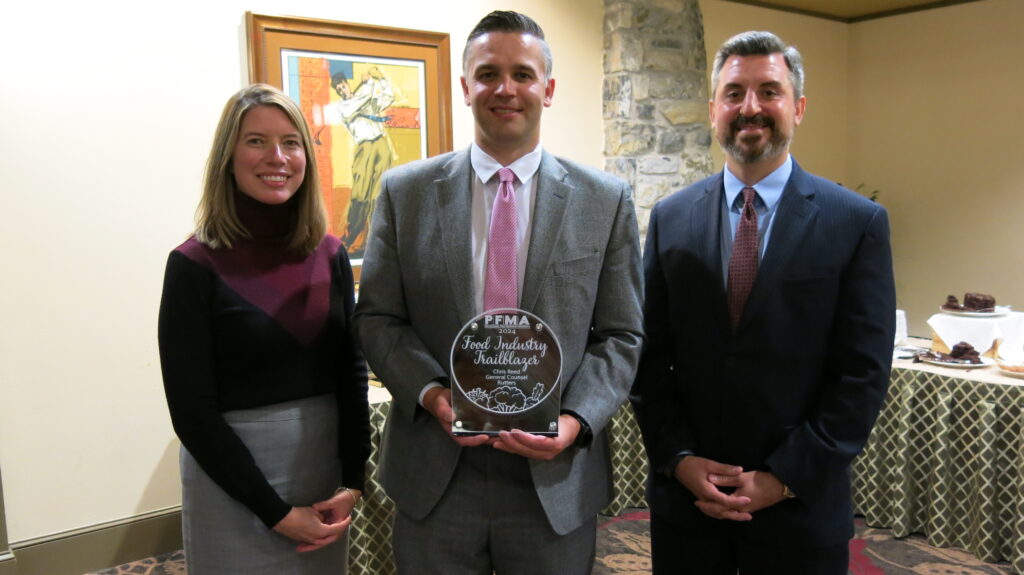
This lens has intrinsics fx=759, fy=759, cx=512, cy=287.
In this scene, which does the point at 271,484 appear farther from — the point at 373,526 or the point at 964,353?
the point at 964,353

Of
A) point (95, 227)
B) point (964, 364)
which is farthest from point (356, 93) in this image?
point (964, 364)

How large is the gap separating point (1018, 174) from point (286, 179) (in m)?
5.65

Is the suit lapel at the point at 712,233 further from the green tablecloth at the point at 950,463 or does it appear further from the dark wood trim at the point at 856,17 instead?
the dark wood trim at the point at 856,17

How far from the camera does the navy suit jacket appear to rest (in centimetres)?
151

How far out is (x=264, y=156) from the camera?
5.04 ft

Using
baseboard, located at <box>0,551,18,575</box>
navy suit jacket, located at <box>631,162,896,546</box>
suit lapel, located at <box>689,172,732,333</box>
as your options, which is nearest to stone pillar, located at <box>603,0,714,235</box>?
suit lapel, located at <box>689,172,732,333</box>

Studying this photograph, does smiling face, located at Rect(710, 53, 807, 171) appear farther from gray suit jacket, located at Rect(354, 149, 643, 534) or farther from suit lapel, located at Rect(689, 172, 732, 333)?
gray suit jacket, located at Rect(354, 149, 643, 534)

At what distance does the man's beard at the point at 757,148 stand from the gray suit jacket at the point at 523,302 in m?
0.28

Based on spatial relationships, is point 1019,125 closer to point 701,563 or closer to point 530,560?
point 701,563

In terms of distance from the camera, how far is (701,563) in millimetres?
1621

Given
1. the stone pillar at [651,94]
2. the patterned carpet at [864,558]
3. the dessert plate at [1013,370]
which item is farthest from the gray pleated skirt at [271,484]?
the stone pillar at [651,94]

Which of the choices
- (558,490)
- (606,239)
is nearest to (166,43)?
(606,239)

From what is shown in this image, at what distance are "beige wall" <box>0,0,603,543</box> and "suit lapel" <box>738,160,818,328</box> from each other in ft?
8.35

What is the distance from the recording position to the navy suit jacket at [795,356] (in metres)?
1.51
